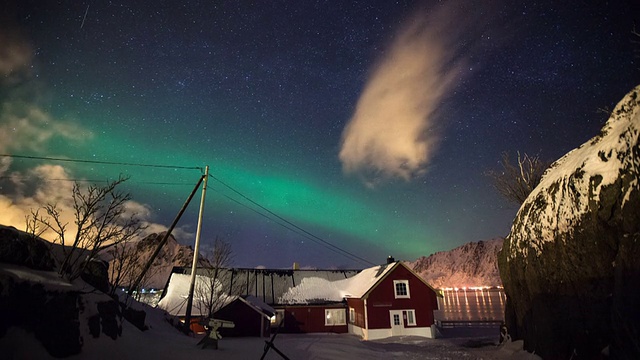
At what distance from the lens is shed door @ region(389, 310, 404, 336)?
1230 inches

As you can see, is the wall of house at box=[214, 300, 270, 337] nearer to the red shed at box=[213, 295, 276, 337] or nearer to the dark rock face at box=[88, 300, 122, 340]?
the red shed at box=[213, 295, 276, 337]

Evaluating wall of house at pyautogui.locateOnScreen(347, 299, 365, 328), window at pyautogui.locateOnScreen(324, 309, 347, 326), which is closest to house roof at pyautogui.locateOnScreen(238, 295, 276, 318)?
window at pyautogui.locateOnScreen(324, 309, 347, 326)

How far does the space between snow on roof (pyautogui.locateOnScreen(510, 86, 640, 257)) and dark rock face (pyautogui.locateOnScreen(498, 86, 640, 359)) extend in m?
0.04

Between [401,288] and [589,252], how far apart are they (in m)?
24.4

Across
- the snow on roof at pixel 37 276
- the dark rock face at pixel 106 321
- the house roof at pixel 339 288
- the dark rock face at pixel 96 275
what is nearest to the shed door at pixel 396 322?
the house roof at pixel 339 288

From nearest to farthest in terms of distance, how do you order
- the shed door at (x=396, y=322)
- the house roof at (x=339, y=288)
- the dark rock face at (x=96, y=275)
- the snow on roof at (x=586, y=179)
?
the snow on roof at (x=586, y=179), the dark rock face at (x=96, y=275), the shed door at (x=396, y=322), the house roof at (x=339, y=288)

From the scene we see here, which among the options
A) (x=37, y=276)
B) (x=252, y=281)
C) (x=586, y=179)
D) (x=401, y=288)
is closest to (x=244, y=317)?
(x=252, y=281)

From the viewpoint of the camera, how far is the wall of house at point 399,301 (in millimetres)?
31375

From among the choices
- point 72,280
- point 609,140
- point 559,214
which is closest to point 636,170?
point 609,140

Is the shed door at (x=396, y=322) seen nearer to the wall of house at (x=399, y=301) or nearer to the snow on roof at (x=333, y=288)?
the wall of house at (x=399, y=301)

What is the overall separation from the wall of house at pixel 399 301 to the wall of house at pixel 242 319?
Answer: 11.7m

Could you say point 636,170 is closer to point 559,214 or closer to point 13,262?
point 559,214

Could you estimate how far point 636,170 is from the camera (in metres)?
9.13

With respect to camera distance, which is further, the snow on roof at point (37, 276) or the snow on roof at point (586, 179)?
the snow on roof at point (586, 179)
